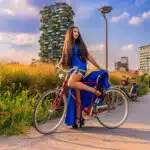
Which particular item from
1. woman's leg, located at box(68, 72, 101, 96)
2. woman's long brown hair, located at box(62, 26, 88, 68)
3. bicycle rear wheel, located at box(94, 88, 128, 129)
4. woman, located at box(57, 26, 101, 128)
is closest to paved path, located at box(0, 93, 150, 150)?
bicycle rear wheel, located at box(94, 88, 128, 129)

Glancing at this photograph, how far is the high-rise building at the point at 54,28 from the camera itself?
173 ft

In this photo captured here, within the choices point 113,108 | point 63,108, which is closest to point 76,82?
point 63,108

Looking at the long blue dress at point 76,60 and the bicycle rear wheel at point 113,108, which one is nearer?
the long blue dress at point 76,60

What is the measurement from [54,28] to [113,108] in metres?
49.7

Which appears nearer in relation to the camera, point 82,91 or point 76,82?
point 76,82

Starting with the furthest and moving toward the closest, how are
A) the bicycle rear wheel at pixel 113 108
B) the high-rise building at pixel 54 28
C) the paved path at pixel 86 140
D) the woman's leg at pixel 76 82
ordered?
the high-rise building at pixel 54 28, the bicycle rear wheel at pixel 113 108, the woman's leg at pixel 76 82, the paved path at pixel 86 140

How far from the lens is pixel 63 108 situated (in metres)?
5.00

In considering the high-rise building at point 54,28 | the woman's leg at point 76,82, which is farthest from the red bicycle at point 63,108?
the high-rise building at point 54,28

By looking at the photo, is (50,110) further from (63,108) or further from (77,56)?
(77,56)

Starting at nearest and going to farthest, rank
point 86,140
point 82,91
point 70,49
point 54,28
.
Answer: point 86,140 < point 70,49 < point 82,91 < point 54,28

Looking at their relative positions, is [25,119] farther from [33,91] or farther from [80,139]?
[33,91]

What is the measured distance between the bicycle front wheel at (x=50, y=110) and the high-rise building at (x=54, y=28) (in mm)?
46478

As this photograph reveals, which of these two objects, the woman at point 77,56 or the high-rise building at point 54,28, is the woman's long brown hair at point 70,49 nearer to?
the woman at point 77,56

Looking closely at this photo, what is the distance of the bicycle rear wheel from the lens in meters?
5.18
